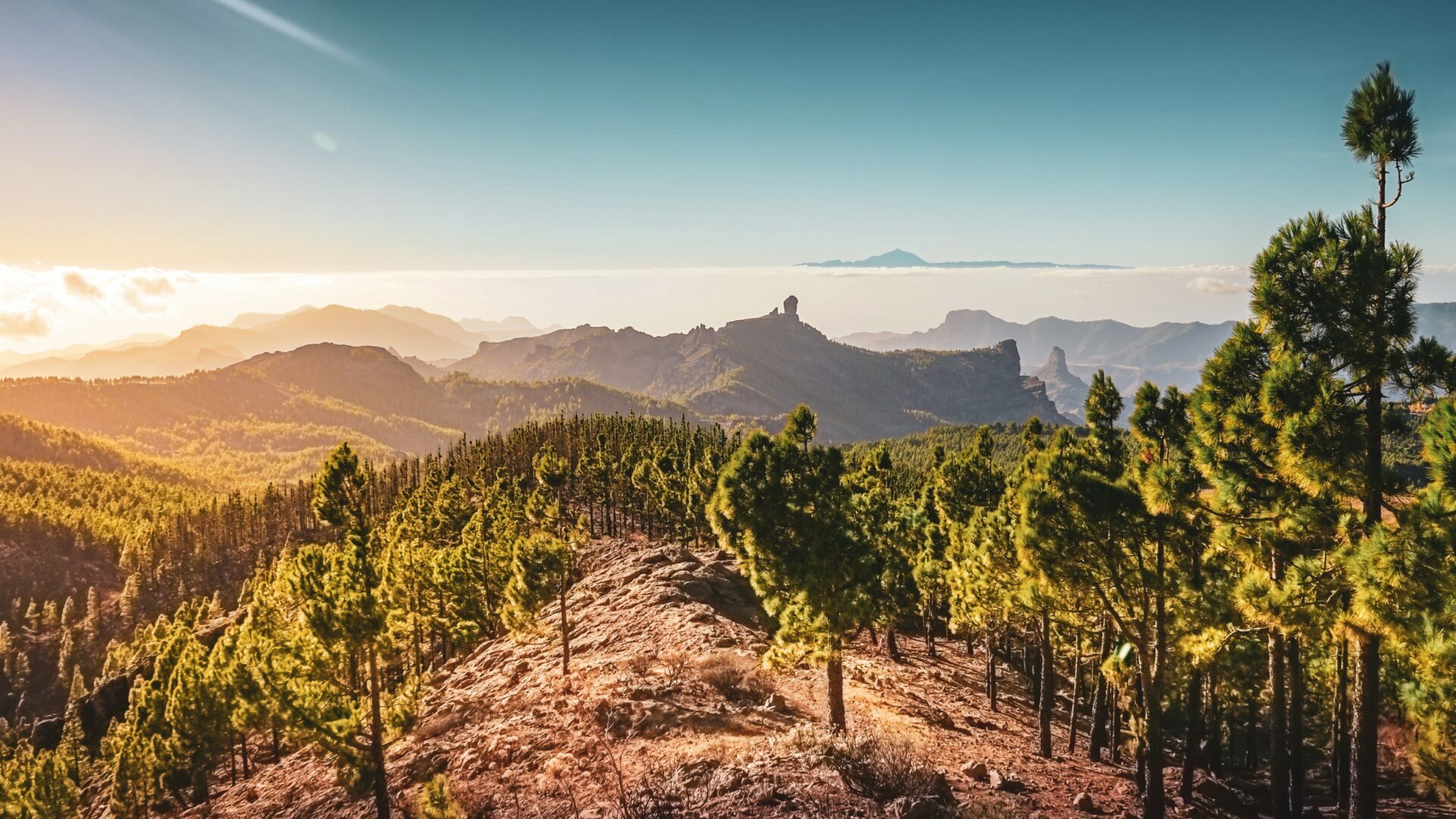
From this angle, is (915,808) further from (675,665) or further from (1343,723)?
(1343,723)

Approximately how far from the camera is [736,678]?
28.4 meters

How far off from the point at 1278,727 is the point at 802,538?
12158mm

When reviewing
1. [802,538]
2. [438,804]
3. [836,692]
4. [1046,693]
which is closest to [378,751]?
[438,804]

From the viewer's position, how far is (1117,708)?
1034 inches

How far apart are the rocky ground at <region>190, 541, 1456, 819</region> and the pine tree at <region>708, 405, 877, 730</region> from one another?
11.0 feet

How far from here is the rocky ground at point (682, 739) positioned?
15.2 meters

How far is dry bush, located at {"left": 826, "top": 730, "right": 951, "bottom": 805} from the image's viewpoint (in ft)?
45.1

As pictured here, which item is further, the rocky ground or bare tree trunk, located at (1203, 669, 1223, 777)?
bare tree trunk, located at (1203, 669, 1223, 777)

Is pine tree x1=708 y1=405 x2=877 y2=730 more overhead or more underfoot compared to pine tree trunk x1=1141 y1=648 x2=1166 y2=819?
more overhead

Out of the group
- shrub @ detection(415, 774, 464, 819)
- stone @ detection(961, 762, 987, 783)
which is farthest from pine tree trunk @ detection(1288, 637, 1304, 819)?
shrub @ detection(415, 774, 464, 819)

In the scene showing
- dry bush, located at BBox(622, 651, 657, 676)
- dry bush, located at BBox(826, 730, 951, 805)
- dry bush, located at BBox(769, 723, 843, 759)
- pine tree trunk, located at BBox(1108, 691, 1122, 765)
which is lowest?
pine tree trunk, located at BBox(1108, 691, 1122, 765)

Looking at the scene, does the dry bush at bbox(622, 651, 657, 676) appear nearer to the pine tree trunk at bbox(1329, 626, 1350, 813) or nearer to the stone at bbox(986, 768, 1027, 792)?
the stone at bbox(986, 768, 1027, 792)

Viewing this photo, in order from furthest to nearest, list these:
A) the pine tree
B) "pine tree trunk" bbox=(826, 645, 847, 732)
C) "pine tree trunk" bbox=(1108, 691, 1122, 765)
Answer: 1. "pine tree trunk" bbox=(1108, 691, 1122, 765)
2. "pine tree trunk" bbox=(826, 645, 847, 732)
3. the pine tree

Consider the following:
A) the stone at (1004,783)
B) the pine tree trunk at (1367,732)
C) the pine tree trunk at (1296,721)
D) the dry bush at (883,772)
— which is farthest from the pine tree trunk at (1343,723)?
the dry bush at (883,772)
